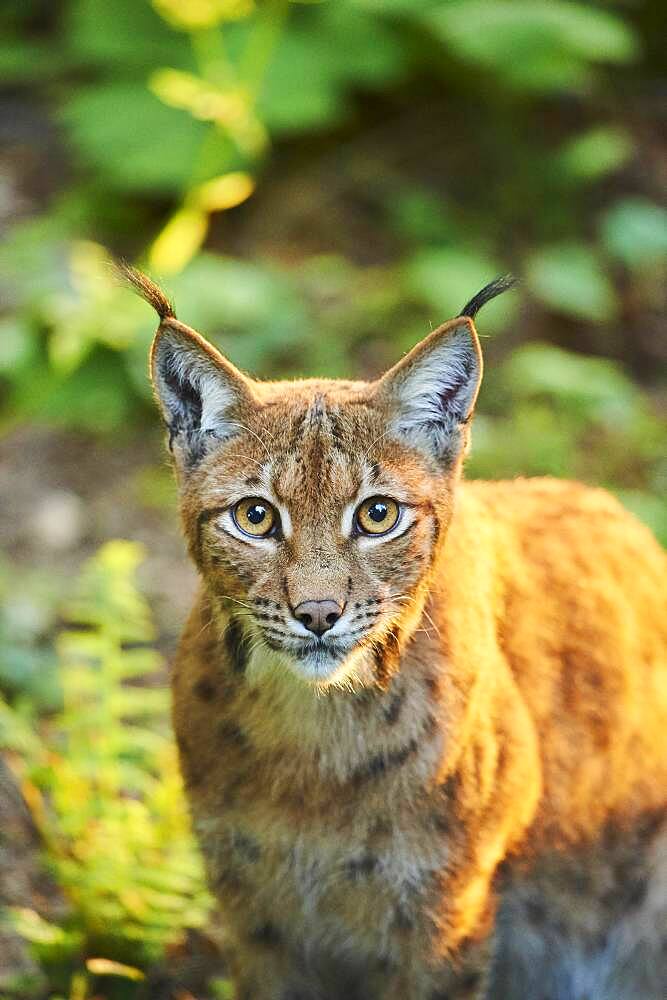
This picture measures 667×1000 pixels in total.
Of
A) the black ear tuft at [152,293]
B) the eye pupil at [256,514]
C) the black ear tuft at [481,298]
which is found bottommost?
the eye pupil at [256,514]

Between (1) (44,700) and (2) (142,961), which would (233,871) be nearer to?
(2) (142,961)

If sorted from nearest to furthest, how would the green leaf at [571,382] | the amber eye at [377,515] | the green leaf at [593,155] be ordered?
the amber eye at [377,515], the green leaf at [571,382], the green leaf at [593,155]

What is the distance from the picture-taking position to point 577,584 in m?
4.49

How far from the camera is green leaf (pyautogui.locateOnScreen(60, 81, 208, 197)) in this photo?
29.3ft

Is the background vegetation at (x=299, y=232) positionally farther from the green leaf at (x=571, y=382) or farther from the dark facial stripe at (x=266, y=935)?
the dark facial stripe at (x=266, y=935)

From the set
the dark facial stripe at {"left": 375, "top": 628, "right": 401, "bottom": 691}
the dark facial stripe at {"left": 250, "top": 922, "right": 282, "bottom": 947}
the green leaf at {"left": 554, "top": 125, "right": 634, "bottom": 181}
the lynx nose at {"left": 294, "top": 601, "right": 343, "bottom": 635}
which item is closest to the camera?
the lynx nose at {"left": 294, "top": 601, "right": 343, "bottom": 635}

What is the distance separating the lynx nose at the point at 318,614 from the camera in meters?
3.46

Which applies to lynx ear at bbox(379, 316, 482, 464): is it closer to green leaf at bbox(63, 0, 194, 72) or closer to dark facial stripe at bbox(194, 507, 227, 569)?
dark facial stripe at bbox(194, 507, 227, 569)

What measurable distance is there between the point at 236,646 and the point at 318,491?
1.69ft

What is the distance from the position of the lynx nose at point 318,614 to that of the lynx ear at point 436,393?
0.55 meters

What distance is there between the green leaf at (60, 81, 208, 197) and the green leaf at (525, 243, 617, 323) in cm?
221

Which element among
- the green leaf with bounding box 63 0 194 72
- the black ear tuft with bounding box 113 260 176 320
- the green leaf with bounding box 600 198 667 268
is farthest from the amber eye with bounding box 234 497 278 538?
the green leaf with bounding box 63 0 194 72

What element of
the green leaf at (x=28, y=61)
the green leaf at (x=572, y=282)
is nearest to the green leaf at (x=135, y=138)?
the green leaf at (x=28, y=61)

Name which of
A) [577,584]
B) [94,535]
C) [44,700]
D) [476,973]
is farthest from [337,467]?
[94,535]
